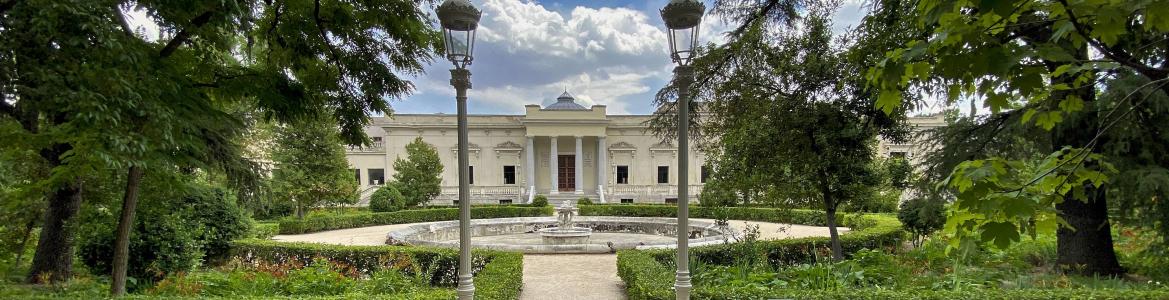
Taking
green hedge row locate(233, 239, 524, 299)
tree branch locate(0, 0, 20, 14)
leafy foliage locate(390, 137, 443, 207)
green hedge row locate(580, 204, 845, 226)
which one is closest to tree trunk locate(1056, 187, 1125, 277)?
green hedge row locate(233, 239, 524, 299)

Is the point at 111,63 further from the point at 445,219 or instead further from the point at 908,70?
the point at 445,219

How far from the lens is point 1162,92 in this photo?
614 centimetres

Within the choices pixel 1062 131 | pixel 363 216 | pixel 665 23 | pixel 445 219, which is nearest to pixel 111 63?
pixel 665 23

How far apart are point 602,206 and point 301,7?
19.2m

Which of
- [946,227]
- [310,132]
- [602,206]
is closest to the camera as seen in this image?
[946,227]

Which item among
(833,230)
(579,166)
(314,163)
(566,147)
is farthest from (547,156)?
(833,230)

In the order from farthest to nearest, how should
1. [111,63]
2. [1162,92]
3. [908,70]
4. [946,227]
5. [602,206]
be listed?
[602,206], [1162,92], [111,63], [946,227], [908,70]

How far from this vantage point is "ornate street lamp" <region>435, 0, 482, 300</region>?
4.34 metres

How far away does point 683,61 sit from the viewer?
4.63 metres

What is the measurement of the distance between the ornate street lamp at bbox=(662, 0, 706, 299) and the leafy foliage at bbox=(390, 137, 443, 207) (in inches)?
867

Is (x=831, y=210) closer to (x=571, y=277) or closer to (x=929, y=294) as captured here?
(x=929, y=294)

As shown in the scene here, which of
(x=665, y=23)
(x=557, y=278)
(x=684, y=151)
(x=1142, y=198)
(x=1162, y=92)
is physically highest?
(x=665, y=23)

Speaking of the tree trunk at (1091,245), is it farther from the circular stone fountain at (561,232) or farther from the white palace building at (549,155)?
the white palace building at (549,155)

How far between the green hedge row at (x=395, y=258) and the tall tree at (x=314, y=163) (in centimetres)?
1152
